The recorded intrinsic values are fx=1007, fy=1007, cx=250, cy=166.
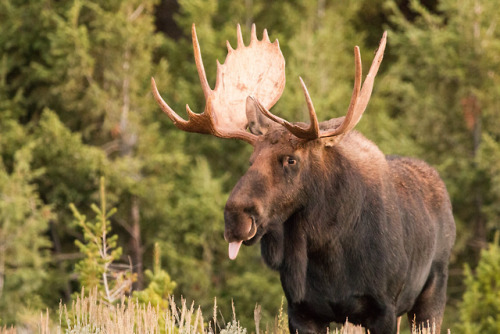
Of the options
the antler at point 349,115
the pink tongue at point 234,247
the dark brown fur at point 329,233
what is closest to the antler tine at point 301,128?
the antler at point 349,115

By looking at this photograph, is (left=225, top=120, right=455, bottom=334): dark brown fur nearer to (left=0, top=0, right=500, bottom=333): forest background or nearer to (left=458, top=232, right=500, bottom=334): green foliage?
(left=458, top=232, right=500, bottom=334): green foliage

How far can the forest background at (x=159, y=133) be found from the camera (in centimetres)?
2159

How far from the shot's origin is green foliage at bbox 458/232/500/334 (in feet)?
51.8

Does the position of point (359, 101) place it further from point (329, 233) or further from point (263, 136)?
point (329, 233)

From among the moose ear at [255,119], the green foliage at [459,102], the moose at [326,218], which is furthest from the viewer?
the green foliage at [459,102]

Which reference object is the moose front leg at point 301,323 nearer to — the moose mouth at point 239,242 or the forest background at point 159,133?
the moose mouth at point 239,242

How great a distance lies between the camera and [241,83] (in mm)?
7906

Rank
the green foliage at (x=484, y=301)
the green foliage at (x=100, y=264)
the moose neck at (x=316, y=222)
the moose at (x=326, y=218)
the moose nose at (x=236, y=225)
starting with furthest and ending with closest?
1. the green foliage at (x=484, y=301)
2. the green foliage at (x=100, y=264)
3. the moose neck at (x=316, y=222)
4. the moose at (x=326, y=218)
5. the moose nose at (x=236, y=225)

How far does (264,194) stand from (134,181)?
15642 mm

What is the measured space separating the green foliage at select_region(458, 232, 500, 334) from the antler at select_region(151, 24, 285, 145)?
8657mm

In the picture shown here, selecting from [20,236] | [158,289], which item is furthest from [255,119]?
[20,236]

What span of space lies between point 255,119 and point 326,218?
0.90 metres

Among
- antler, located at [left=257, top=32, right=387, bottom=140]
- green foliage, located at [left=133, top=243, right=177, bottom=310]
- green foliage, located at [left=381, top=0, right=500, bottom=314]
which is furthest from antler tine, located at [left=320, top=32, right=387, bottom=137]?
green foliage, located at [left=381, top=0, right=500, bottom=314]

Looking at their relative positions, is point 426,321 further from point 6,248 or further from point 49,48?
point 49,48
